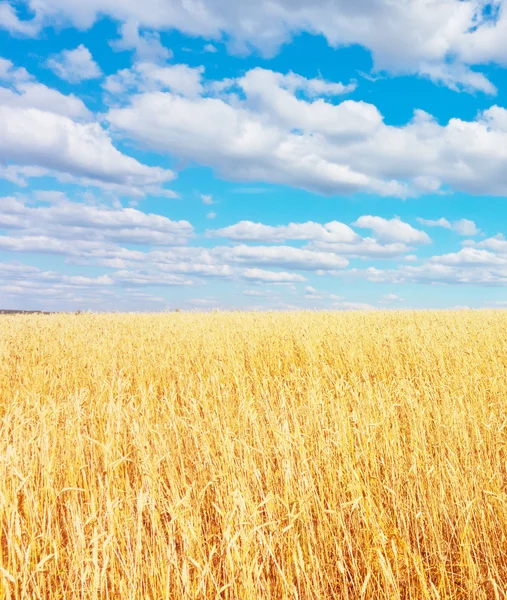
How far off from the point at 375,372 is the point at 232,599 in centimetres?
567

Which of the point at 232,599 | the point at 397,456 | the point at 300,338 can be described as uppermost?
the point at 300,338

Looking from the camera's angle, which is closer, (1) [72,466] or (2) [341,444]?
(2) [341,444]

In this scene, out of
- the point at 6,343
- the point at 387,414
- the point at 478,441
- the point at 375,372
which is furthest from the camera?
the point at 6,343

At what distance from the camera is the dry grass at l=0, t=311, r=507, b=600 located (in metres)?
2.46

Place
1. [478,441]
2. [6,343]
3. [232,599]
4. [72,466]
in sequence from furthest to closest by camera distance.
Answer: [6,343] < [478,441] < [72,466] < [232,599]

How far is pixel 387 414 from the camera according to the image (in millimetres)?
4461

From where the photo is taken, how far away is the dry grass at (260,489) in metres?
2.46

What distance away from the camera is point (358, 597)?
2568 mm

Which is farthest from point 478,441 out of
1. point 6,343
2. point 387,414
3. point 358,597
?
point 6,343

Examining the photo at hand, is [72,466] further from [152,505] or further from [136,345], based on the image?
[136,345]

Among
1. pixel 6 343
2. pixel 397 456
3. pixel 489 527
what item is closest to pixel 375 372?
pixel 397 456

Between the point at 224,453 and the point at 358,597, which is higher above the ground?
the point at 224,453

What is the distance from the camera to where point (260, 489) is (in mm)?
3113

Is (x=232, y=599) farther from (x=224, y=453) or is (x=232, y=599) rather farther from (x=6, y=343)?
(x=6, y=343)
